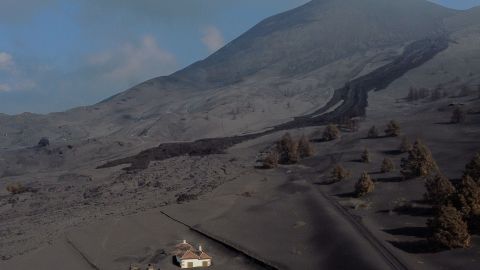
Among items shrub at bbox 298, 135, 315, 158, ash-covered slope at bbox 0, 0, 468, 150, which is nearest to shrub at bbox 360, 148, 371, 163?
shrub at bbox 298, 135, 315, 158

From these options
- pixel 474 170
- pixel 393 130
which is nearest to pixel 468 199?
pixel 474 170

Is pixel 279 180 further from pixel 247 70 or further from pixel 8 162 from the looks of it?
pixel 247 70

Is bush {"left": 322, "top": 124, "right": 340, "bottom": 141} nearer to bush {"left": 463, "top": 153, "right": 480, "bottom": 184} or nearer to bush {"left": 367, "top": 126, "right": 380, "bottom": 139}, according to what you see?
bush {"left": 367, "top": 126, "right": 380, "bottom": 139}

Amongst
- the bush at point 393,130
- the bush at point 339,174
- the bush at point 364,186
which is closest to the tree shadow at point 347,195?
the bush at point 364,186

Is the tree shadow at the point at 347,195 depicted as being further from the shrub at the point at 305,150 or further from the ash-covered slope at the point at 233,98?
the ash-covered slope at the point at 233,98

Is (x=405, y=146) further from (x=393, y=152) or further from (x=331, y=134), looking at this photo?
(x=331, y=134)

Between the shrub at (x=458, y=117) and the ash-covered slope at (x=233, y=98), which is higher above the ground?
the ash-covered slope at (x=233, y=98)
